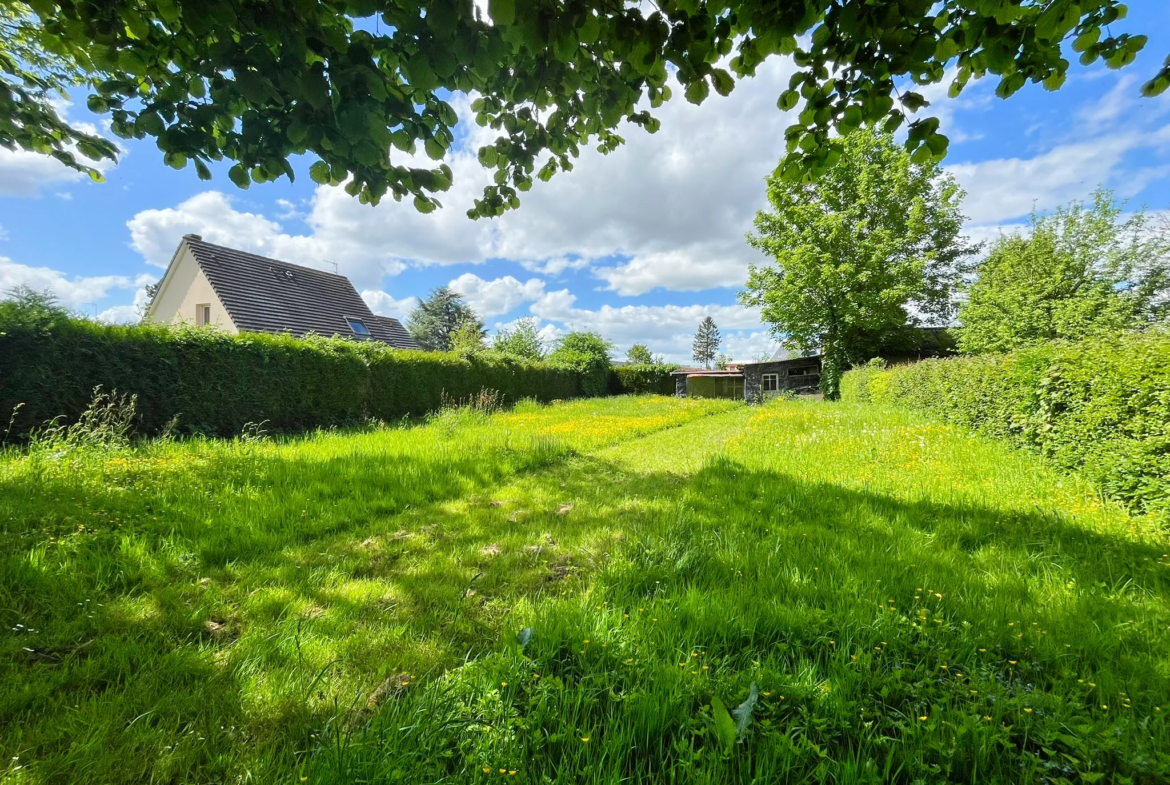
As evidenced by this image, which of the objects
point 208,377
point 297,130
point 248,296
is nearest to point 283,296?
point 248,296

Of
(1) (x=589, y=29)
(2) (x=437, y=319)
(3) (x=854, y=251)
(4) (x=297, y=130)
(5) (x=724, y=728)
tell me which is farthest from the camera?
(2) (x=437, y=319)

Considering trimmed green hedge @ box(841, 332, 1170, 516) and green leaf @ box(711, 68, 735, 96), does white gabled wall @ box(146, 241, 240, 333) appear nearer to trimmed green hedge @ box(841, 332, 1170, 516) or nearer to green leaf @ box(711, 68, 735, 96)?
green leaf @ box(711, 68, 735, 96)

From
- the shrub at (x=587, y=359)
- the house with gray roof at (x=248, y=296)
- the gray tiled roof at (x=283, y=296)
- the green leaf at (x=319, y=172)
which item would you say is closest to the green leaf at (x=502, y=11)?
the green leaf at (x=319, y=172)

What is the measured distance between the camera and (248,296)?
16.3 meters

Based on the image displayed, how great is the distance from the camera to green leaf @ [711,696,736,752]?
1.39 m

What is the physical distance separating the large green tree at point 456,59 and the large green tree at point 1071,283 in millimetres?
24844

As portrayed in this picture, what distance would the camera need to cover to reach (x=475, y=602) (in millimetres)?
2584

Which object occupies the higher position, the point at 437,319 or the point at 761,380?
the point at 437,319

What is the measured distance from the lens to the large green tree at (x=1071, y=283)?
61.1 ft

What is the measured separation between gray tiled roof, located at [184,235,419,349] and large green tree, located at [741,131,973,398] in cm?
2160

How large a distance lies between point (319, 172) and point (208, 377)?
7.75 metres

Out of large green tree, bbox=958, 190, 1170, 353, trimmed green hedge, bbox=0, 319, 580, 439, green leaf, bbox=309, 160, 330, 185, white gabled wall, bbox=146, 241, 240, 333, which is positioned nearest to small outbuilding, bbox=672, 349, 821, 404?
large green tree, bbox=958, 190, 1170, 353

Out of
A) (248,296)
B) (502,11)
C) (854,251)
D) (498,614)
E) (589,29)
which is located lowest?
(498,614)

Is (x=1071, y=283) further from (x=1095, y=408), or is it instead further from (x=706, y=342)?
(x=706, y=342)
